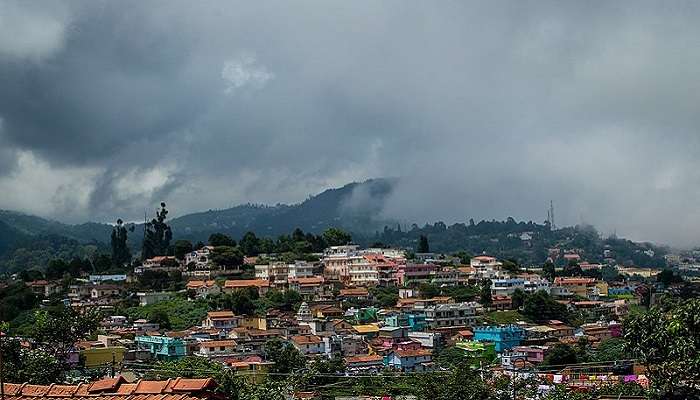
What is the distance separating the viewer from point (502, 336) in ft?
186

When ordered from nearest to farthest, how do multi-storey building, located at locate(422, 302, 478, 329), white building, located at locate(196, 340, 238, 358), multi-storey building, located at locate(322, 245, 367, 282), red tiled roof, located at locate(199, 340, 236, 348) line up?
white building, located at locate(196, 340, 238, 358)
red tiled roof, located at locate(199, 340, 236, 348)
multi-storey building, located at locate(422, 302, 478, 329)
multi-storey building, located at locate(322, 245, 367, 282)

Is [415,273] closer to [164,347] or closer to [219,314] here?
[219,314]

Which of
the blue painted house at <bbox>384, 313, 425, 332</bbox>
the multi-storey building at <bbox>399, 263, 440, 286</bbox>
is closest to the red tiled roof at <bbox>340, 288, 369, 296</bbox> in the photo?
the multi-storey building at <bbox>399, 263, 440, 286</bbox>

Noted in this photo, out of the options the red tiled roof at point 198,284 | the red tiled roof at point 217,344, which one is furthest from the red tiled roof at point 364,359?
the red tiled roof at point 198,284

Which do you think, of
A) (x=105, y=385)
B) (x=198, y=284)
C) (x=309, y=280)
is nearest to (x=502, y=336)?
(x=309, y=280)

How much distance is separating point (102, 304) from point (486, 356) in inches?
1319

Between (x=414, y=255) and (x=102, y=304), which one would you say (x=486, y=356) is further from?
(x=414, y=255)

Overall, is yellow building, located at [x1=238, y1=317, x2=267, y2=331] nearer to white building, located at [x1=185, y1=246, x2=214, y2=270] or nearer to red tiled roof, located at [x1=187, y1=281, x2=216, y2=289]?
red tiled roof, located at [x1=187, y1=281, x2=216, y2=289]

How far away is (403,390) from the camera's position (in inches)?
1480

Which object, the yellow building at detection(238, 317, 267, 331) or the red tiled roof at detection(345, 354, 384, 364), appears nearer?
the red tiled roof at detection(345, 354, 384, 364)

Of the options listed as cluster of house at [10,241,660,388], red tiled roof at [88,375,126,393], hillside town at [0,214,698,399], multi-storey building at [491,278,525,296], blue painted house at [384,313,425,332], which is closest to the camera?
A: red tiled roof at [88,375,126,393]

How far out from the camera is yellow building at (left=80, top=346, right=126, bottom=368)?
4761 centimetres

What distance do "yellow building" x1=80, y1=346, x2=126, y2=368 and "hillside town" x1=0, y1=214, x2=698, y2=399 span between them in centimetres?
9

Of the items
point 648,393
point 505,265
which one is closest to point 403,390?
point 648,393
